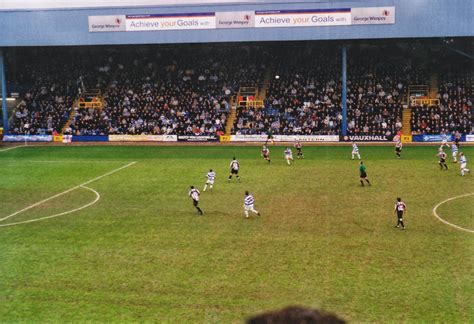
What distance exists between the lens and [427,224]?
990 inches

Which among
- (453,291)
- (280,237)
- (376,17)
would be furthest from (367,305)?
(376,17)

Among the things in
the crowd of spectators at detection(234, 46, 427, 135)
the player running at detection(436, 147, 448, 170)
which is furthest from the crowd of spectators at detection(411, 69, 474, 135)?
the player running at detection(436, 147, 448, 170)

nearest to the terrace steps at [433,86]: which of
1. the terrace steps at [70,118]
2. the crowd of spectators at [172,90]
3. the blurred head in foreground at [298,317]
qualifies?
the crowd of spectators at [172,90]

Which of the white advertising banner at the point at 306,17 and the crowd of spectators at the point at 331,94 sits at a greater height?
the white advertising banner at the point at 306,17

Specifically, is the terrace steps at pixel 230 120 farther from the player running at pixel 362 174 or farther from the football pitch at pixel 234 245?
the player running at pixel 362 174

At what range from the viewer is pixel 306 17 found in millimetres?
57000

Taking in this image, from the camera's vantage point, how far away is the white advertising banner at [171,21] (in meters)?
58.8

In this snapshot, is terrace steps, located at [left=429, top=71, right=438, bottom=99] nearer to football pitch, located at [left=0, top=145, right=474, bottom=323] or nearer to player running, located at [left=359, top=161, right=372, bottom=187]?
football pitch, located at [left=0, top=145, right=474, bottom=323]

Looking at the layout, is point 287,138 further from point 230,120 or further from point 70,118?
point 70,118

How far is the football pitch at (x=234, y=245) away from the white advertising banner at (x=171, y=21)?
22326 millimetres

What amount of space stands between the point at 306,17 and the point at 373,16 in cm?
618

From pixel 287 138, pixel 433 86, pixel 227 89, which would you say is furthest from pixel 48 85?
pixel 433 86

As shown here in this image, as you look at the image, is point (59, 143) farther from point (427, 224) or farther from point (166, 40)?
point (427, 224)

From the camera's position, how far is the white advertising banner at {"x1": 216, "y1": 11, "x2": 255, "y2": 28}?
58.2m
